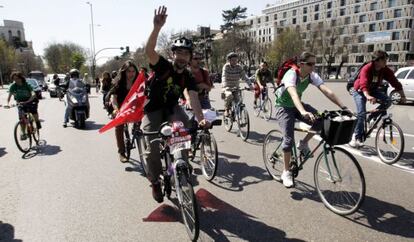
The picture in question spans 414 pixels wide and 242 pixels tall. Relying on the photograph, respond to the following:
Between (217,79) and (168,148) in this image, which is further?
(217,79)

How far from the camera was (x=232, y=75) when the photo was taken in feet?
27.3

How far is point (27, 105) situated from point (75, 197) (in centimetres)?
384

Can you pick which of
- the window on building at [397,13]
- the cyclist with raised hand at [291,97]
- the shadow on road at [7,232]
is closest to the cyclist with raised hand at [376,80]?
the cyclist with raised hand at [291,97]

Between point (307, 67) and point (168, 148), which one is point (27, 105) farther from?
point (307, 67)

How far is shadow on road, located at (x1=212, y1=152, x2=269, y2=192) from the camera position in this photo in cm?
503

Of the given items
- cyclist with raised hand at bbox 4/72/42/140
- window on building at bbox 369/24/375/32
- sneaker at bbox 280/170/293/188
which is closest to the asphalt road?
sneaker at bbox 280/170/293/188

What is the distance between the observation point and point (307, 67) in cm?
430

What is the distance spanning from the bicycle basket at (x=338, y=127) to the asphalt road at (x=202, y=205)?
0.95 meters

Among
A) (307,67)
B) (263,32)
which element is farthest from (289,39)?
(307,67)

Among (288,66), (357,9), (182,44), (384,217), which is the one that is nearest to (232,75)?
(288,66)

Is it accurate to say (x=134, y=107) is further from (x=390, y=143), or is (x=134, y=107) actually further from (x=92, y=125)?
(x=92, y=125)

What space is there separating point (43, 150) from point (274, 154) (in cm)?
547

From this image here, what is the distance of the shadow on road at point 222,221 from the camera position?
11.4ft

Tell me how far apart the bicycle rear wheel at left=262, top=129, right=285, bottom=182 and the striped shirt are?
3.26 metres
